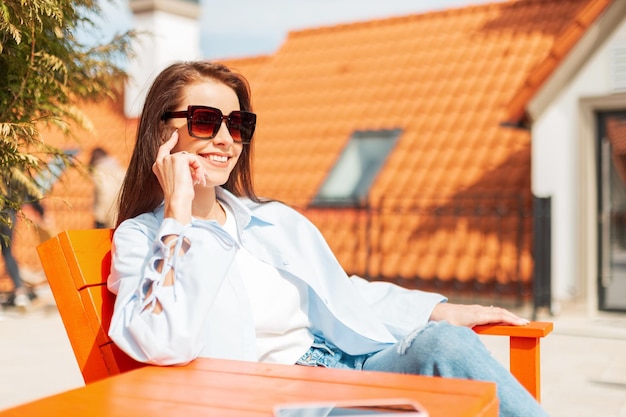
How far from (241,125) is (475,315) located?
110cm

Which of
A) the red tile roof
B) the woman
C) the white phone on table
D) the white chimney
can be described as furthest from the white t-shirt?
the white chimney

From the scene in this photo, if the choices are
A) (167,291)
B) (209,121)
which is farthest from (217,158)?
(167,291)

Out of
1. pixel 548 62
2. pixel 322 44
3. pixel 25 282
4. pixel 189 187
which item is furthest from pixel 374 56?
pixel 189 187

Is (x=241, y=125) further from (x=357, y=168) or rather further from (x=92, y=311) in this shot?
(x=357, y=168)

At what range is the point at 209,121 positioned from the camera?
2865mm

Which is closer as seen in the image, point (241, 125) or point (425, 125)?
point (241, 125)

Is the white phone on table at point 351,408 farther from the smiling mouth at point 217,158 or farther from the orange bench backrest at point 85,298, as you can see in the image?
the smiling mouth at point 217,158

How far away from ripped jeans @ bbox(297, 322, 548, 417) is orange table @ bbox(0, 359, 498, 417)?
27cm

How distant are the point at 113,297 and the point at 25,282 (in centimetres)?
831

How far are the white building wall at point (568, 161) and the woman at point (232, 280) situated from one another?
6557 mm

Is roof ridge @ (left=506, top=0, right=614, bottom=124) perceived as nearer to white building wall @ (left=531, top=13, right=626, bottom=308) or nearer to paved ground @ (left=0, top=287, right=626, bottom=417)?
white building wall @ (left=531, top=13, right=626, bottom=308)

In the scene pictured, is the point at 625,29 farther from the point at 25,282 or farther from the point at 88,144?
the point at 88,144

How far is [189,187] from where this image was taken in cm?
265

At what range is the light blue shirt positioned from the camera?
2.36 meters
